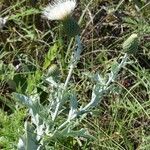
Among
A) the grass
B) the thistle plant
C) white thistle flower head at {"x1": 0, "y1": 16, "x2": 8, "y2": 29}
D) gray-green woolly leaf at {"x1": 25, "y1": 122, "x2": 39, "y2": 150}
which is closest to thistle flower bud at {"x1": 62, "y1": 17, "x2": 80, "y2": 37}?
the thistle plant

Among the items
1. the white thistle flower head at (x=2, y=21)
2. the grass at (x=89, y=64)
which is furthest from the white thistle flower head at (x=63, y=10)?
the white thistle flower head at (x=2, y=21)

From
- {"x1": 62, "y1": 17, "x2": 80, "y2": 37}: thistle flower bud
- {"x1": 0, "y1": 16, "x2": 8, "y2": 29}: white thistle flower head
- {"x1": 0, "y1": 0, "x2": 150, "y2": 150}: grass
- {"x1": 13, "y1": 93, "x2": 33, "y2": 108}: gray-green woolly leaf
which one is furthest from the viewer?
{"x1": 0, "y1": 16, "x2": 8, "y2": 29}: white thistle flower head

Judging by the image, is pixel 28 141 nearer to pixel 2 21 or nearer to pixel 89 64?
pixel 89 64

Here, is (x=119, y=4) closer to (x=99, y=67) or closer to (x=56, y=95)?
(x=99, y=67)

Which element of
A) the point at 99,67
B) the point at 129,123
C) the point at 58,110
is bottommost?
the point at 129,123

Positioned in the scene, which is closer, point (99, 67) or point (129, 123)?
point (129, 123)

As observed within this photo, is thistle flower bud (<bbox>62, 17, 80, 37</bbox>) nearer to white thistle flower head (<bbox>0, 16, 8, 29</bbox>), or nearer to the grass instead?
the grass

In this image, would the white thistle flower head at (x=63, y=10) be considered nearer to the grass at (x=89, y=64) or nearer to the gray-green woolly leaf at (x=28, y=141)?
the grass at (x=89, y=64)

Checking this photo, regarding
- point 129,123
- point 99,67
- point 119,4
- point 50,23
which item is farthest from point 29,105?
point 119,4
